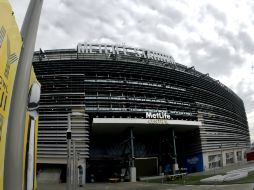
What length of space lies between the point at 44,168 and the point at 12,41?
52088 millimetres

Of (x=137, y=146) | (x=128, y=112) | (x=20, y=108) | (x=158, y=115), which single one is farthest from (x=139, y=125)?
(x=20, y=108)

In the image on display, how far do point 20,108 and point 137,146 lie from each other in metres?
68.7

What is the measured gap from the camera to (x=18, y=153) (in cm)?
292

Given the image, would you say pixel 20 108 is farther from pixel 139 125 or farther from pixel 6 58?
pixel 139 125

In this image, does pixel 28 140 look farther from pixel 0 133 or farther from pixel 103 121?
pixel 103 121

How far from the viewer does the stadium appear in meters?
53.2

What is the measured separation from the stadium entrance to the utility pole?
159 ft

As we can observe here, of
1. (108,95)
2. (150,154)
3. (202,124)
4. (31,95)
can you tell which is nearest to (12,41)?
(31,95)

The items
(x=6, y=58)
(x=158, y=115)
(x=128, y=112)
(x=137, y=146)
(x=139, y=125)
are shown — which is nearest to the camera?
(x=6, y=58)

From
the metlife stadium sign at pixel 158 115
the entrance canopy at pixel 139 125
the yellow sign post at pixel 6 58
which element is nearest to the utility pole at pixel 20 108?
the yellow sign post at pixel 6 58

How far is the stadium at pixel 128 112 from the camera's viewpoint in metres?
53.2

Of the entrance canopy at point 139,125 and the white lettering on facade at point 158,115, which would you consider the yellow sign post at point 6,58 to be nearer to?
the entrance canopy at point 139,125

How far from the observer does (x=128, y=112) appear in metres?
55.3

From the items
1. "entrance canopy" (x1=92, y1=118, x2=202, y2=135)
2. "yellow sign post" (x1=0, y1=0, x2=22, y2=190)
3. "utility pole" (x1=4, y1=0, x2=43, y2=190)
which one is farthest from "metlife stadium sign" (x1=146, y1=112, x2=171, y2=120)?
"yellow sign post" (x1=0, y1=0, x2=22, y2=190)
